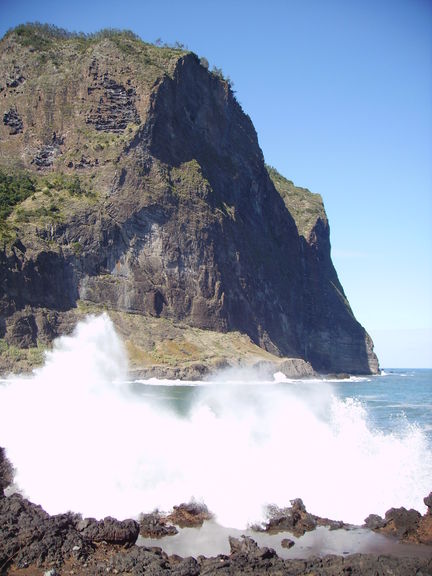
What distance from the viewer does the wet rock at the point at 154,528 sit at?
712 inches

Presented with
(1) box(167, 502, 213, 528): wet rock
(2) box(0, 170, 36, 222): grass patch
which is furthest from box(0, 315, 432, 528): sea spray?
(2) box(0, 170, 36, 222): grass patch

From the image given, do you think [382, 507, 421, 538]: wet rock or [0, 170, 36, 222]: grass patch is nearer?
[382, 507, 421, 538]: wet rock

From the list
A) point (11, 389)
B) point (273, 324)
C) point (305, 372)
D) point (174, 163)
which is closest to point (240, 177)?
point (174, 163)

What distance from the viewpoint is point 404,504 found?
21.3 m

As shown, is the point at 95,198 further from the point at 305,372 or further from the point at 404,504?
the point at 404,504

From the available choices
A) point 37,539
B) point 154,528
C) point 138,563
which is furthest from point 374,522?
point 37,539

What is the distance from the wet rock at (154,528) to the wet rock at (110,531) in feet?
3.85

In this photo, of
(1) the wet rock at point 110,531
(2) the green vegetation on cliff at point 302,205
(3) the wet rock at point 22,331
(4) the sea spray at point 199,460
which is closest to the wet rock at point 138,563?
(1) the wet rock at point 110,531

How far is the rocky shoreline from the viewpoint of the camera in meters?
14.9

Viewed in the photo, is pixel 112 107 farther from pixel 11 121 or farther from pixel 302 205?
pixel 302 205

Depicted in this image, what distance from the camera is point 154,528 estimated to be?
18.3 meters

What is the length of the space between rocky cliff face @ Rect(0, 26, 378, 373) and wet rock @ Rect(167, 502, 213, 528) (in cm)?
6407

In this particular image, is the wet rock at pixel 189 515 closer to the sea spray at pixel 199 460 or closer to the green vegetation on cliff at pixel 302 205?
the sea spray at pixel 199 460

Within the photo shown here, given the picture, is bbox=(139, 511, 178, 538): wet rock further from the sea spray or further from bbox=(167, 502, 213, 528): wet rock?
the sea spray
